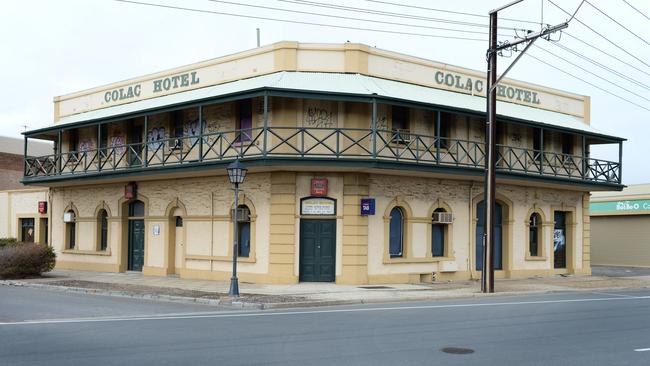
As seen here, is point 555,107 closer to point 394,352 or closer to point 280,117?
point 280,117

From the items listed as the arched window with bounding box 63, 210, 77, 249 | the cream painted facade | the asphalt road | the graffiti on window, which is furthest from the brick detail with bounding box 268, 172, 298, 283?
the cream painted facade

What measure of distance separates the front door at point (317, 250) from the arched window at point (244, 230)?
6.52 feet

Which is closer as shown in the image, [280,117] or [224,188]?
[280,117]

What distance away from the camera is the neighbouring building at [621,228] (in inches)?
1485

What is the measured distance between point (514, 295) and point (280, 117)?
8926 mm

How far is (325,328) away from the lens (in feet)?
41.9

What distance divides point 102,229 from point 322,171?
11.9 metres

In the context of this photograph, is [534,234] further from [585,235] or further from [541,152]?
[541,152]

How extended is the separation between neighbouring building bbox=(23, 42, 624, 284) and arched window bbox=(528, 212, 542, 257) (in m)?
0.05

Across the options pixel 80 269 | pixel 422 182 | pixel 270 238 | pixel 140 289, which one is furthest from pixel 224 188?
pixel 80 269

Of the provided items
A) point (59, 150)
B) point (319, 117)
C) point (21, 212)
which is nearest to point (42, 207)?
point (21, 212)

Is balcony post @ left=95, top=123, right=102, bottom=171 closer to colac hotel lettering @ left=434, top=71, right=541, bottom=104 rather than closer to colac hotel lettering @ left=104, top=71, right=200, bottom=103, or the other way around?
colac hotel lettering @ left=104, top=71, right=200, bottom=103

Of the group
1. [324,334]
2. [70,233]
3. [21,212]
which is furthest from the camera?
[21,212]

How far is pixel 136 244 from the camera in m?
27.6
